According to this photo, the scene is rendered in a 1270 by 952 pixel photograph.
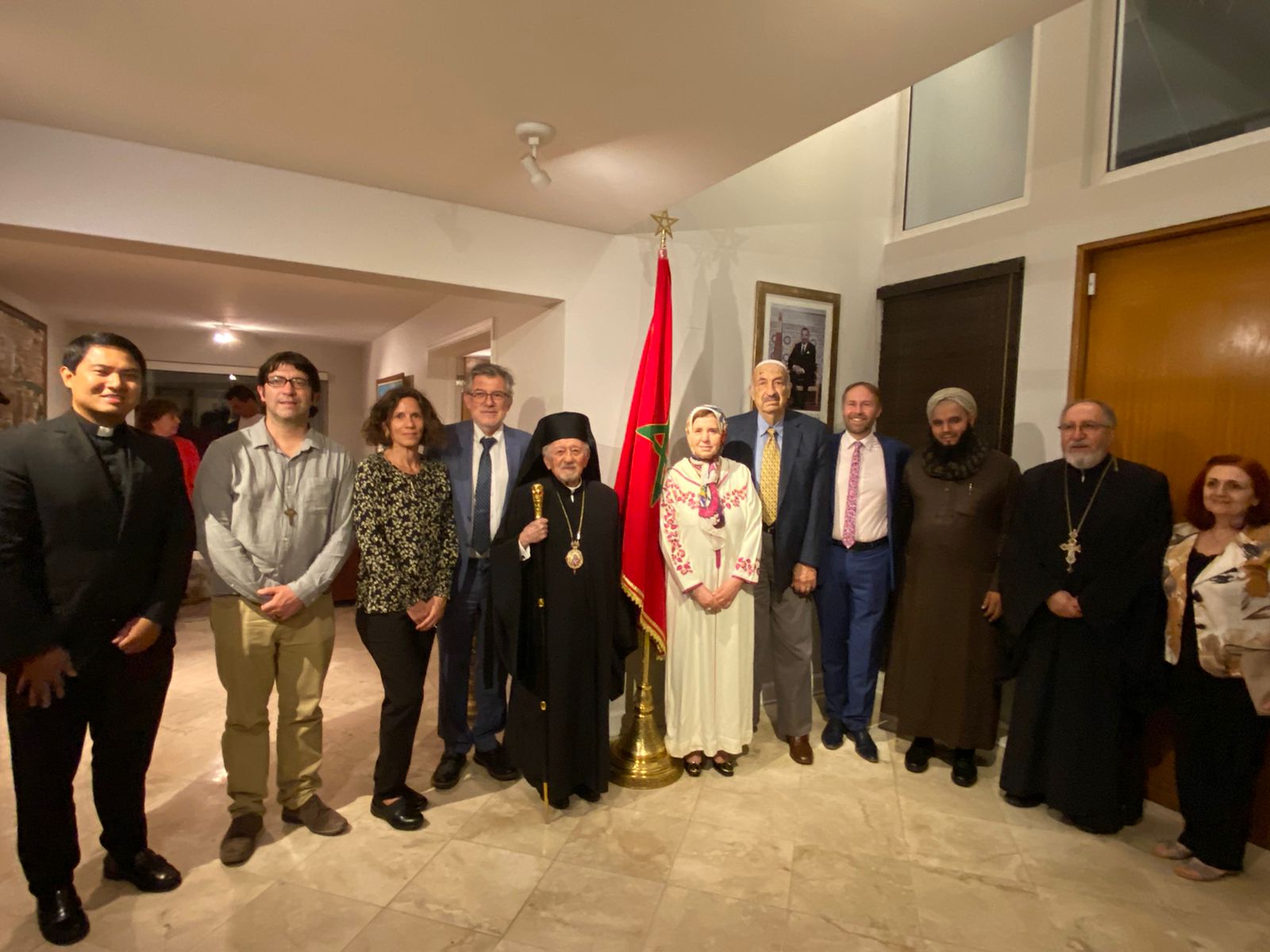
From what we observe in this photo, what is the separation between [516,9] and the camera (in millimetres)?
1700

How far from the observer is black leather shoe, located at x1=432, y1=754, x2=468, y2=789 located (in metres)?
2.79

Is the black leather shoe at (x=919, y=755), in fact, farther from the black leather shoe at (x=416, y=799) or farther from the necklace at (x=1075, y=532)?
the black leather shoe at (x=416, y=799)

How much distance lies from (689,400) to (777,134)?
1.52m

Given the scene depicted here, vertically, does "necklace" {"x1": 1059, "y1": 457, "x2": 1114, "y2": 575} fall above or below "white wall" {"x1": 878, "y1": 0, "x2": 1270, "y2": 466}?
below

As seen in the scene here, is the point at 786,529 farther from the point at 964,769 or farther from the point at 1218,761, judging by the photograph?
the point at 1218,761

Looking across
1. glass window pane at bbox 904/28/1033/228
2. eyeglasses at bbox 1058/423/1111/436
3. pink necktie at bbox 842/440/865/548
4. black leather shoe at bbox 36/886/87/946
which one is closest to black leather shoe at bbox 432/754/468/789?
black leather shoe at bbox 36/886/87/946

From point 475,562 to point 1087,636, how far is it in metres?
2.36

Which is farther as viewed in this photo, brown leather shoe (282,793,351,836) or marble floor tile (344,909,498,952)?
brown leather shoe (282,793,351,836)

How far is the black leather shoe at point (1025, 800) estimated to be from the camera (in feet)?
9.16

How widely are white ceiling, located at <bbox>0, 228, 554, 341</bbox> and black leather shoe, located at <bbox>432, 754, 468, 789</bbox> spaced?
2038mm

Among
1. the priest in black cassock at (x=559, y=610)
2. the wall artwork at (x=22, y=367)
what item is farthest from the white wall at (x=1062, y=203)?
the wall artwork at (x=22, y=367)

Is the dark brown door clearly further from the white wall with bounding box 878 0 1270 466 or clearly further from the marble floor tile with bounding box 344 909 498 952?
the marble floor tile with bounding box 344 909 498 952

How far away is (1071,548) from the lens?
2672mm

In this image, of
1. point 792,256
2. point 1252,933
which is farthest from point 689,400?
point 1252,933
